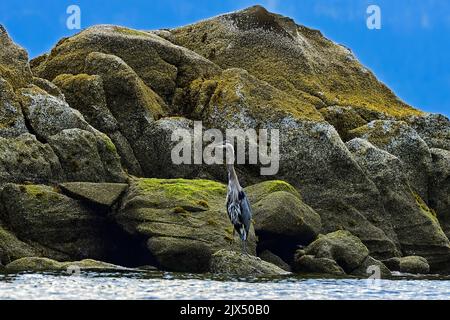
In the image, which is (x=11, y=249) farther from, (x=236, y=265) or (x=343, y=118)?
(x=343, y=118)

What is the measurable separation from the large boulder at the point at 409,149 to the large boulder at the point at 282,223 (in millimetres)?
19591

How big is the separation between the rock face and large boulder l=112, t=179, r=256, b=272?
3.6 inches

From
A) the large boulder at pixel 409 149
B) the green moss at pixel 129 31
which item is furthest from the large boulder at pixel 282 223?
the green moss at pixel 129 31

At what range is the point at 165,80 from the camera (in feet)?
251

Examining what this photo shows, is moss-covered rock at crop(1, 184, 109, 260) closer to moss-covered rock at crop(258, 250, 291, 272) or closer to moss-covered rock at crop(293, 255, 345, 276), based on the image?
moss-covered rock at crop(258, 250, 291, 272)

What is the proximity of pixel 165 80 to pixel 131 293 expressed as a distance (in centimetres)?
4394

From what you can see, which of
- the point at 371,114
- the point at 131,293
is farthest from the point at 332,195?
the point at 131,293

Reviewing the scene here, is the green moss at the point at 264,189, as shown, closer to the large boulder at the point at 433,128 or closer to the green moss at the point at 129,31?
the large boulder at the point at 433,128

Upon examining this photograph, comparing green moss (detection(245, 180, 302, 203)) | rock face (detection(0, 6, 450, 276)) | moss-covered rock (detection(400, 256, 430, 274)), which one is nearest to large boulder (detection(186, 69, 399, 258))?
rock face (detection(0, 6, 450, 276))

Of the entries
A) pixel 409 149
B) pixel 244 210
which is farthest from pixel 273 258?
pixel 409 149

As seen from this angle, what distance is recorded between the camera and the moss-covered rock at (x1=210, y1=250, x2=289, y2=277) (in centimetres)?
4384

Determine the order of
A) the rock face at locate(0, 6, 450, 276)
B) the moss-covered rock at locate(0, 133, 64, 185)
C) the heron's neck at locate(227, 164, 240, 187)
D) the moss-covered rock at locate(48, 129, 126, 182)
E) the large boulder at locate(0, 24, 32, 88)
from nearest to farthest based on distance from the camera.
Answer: the heron's neck at locate(227, 164, 240, 187) < the rock face at locate(0, 6, 450, 276) < the moss-covered rock at locate(0, 133, 64, 185) < the moss-covered rock at locate(48, 129, 126, 182) < the large boulder at locate(0, 24, 32, 88)
